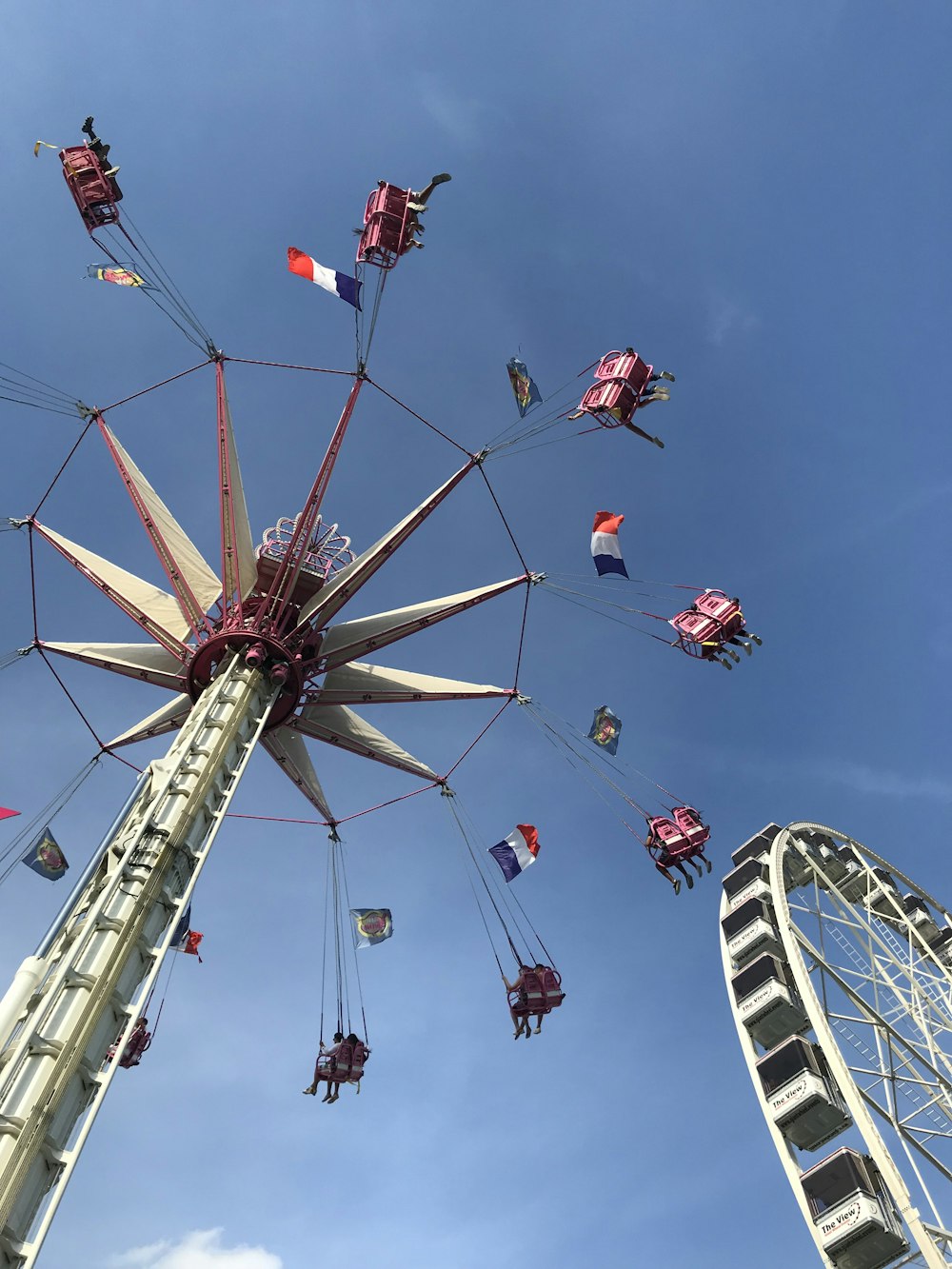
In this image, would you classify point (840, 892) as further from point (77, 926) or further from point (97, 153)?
point (97, 153)

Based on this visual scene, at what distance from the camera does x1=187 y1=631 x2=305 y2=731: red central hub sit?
2381 centimetres

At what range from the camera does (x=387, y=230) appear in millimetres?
25891

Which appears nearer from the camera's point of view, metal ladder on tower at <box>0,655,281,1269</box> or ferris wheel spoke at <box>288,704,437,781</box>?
metal ladder on tower at <box>0,655,281,1269</box>

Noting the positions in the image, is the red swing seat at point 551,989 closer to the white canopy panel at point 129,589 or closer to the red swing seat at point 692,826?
the red swing seat at point 692,826

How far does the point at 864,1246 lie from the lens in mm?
22469

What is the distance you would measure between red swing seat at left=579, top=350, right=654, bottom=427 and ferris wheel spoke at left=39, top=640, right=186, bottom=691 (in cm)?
1361

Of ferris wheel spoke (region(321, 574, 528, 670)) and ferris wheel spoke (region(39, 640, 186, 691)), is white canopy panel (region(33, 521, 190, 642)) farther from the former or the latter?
ferris wheel spoke (region(321, 574, 528, 670))

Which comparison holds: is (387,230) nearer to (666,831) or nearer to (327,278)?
(327,278)

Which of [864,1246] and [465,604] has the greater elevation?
[465,604]

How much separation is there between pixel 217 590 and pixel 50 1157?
14455mm

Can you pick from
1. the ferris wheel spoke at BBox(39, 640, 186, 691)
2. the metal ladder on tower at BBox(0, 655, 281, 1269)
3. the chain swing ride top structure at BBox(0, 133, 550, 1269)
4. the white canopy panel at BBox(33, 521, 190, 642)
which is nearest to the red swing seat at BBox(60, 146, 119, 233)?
the chain swing ride top structure at BBox(0, 133, 550, 1269)

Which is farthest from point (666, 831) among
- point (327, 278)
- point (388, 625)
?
point (327, 278)

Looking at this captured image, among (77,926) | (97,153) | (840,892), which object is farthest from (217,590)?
(840,892)

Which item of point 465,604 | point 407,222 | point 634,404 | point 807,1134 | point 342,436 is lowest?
point 807,1134
